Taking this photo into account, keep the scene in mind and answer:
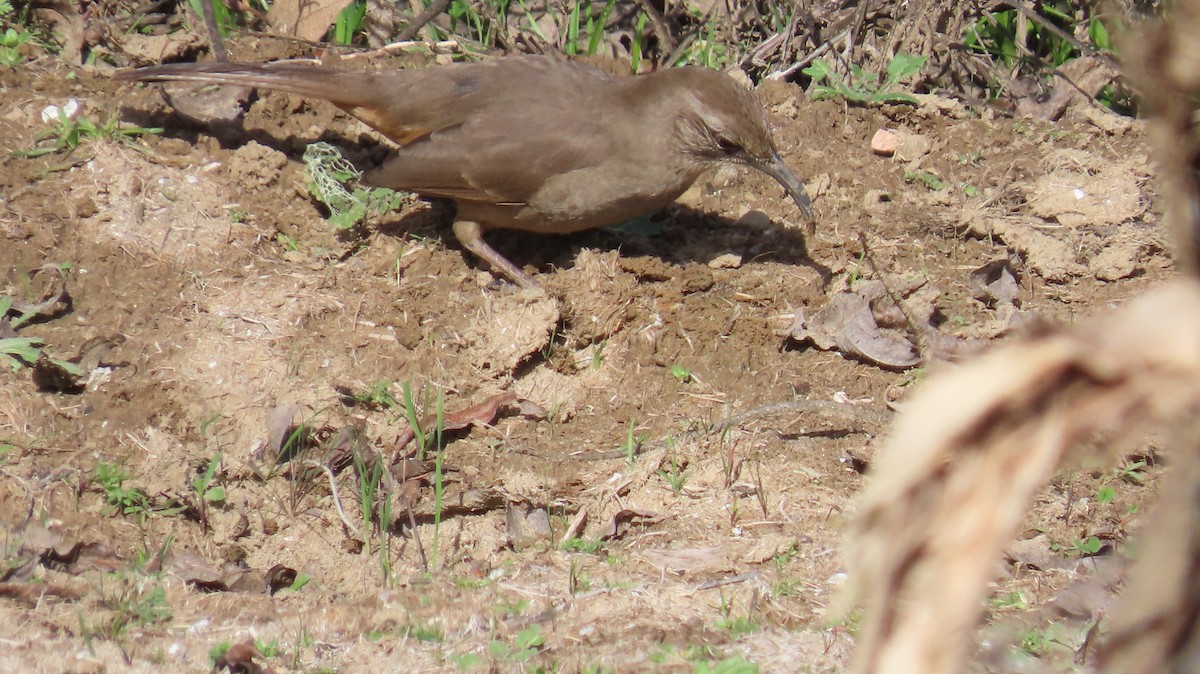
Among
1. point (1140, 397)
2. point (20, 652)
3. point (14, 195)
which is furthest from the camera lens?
point (14, 195)

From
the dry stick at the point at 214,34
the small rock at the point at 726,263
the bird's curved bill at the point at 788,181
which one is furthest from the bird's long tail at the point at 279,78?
the bird's curved bill at the point at 788,181

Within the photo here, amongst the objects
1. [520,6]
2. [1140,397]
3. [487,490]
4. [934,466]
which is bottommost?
[487,490]

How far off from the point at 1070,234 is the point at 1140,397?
16.0ft

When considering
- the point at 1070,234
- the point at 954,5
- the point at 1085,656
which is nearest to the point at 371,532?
the point at 1085,656

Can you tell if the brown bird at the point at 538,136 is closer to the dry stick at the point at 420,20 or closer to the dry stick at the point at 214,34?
the dry stick at the point at 214,34

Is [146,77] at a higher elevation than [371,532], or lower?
higher

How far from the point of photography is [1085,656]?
3.22 meters

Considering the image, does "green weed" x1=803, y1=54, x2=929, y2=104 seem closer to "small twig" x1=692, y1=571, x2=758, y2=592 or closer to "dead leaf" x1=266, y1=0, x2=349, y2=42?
"dead leaf" x1=266, y1=0, x2=349, y2=42

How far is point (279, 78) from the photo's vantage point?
5898mm

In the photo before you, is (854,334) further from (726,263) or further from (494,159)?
(494,159)

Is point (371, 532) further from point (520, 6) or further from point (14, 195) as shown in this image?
point (520, 6)

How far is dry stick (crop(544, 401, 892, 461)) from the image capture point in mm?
4637

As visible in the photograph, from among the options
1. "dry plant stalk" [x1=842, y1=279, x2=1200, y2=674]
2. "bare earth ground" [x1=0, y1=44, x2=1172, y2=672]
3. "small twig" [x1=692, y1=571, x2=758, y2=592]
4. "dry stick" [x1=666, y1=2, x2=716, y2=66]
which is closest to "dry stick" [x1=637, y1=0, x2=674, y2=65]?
"dry stick" [x1=666, y1=2, x2=716, y2=66]

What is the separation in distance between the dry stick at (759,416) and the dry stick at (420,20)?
3.28 metres
